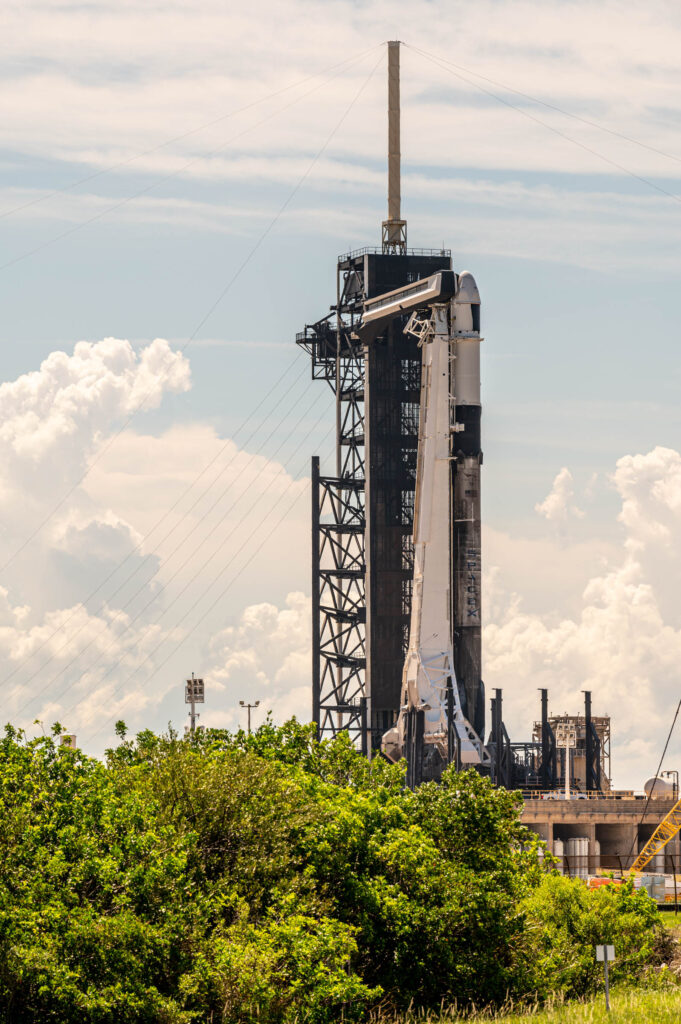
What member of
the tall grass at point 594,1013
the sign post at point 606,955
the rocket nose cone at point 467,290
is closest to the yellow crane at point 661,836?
the rocket nose cone at point 467,290

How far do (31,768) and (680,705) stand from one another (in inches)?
1389

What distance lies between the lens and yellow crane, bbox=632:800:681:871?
4028 inches

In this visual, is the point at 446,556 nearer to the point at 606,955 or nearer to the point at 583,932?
the point at 583,932

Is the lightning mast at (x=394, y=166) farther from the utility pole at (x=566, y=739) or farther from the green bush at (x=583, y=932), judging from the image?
the green bush at (x=583, y=932)

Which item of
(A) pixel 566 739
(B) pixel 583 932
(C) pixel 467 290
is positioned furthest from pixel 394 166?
(B) pixel 583 932

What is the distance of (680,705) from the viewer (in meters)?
73.0

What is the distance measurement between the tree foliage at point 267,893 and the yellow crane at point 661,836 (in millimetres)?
47104

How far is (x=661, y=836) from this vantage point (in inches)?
4449

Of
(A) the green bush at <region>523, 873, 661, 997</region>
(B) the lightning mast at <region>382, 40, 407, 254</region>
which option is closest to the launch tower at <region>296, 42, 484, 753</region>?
(B) the lightning mast at <region>382, 40, 407, 254</region>

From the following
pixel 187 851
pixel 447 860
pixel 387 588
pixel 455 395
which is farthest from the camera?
pixel 387 588

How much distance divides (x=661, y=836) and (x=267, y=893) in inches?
2838

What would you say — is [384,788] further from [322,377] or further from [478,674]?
[322,377]

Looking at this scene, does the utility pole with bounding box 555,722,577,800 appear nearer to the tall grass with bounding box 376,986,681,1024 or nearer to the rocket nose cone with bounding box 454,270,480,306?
the rocket nose cone with bounding box 454,270,480,306

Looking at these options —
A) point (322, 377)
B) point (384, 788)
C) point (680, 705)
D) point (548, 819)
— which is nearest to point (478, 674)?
point (548, 819)
